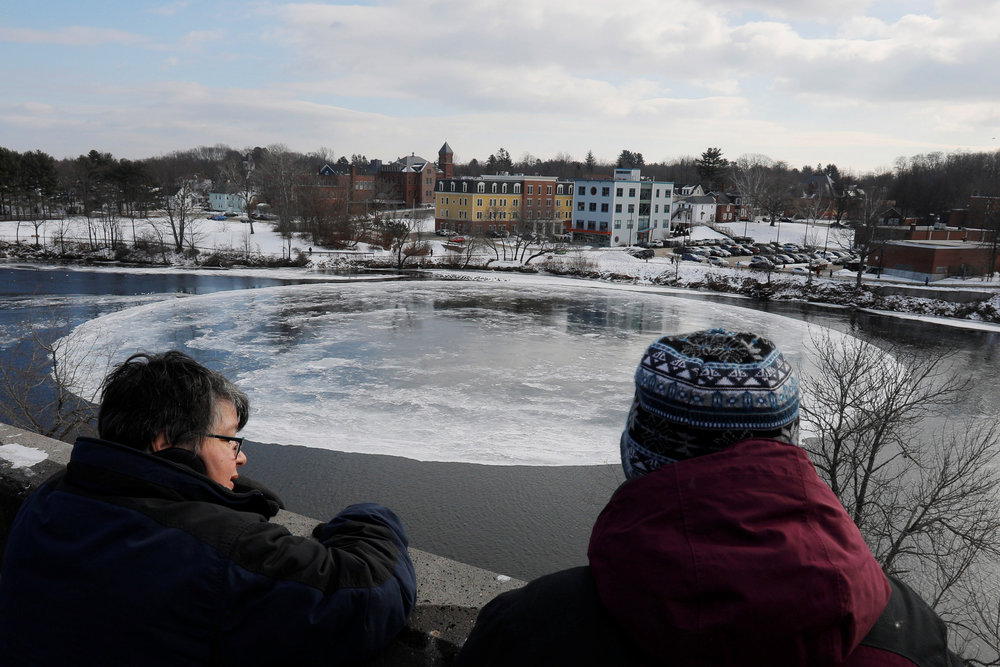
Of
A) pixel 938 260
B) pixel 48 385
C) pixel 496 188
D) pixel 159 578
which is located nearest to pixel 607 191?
pixel 496 188

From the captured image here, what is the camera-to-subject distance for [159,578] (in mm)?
1230

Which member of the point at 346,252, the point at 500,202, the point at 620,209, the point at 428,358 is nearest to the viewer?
the point at 428,358

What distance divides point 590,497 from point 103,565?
29.7 ft

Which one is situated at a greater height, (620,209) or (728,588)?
(620,209)

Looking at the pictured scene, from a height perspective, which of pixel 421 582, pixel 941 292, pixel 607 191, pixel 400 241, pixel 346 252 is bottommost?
pixel 941 292

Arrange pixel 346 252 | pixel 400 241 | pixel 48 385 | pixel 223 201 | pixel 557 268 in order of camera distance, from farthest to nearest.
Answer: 1. pixel 223 201
2. pixel 346 252
3. pixel 400 241
4. pixel 557 268
5. pixel 48 385

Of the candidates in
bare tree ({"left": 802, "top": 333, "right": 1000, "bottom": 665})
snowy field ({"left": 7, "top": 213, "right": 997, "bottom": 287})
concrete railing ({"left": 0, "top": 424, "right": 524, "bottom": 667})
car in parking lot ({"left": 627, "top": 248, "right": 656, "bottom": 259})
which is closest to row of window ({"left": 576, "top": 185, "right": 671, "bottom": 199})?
snowy field ({"left": 7, "top": 213, "right": 997, "bottom": 287})

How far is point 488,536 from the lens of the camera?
341 inches

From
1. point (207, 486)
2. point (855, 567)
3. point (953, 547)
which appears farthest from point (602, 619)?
point (953, 547)

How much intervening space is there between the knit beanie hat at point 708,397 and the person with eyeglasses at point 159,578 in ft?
2.39

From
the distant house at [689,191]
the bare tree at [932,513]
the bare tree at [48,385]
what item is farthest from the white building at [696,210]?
the bare tree at [48,385]

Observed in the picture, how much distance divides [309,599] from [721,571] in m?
0.85

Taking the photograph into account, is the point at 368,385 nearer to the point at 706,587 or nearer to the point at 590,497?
the point at 590,497

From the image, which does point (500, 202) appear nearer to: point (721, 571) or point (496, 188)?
point (496, 188)
